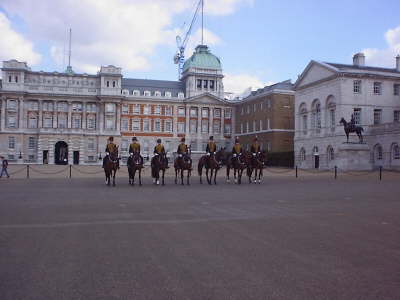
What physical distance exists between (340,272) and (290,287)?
990mm

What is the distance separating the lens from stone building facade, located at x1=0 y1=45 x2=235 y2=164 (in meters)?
84.0

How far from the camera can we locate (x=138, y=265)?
5789mm

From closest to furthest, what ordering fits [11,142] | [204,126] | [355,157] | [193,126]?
1. [355,157]
2. [11,142]
3. [193,126]
4. [204,126]

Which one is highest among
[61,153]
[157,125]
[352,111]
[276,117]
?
[276,117]

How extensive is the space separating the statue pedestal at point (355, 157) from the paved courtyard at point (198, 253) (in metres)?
36.5

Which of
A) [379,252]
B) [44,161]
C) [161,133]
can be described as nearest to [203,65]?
[161,133]

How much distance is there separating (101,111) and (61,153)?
11958mm

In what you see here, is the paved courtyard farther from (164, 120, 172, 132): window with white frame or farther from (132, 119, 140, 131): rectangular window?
(164, 120, 172, 132): window with white frame

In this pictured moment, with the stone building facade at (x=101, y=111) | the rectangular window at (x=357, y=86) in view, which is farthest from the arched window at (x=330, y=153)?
the stone building facade at (x=101, y=111)

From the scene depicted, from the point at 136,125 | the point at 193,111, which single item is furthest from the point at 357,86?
the point at 136,125

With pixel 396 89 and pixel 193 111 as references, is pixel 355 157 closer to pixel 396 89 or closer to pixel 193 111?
pixel 396 89

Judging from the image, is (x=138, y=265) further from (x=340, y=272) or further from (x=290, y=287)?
(x=340, y=272)

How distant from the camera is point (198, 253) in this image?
256 inches

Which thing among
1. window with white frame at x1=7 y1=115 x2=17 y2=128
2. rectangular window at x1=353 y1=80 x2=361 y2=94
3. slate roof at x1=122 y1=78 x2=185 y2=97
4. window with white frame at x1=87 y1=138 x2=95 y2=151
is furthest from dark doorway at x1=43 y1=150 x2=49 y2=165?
rectangular window at x1=353 y1=80 x2=361 y2=94
